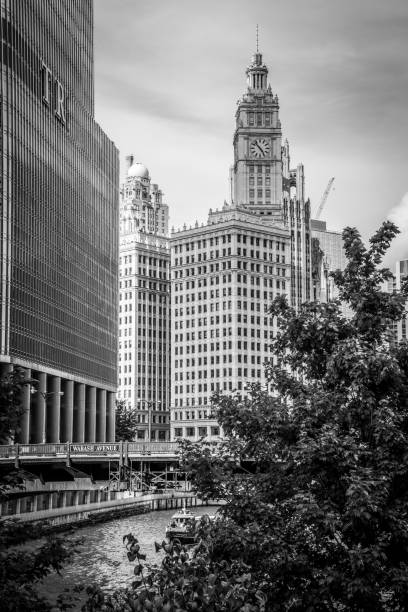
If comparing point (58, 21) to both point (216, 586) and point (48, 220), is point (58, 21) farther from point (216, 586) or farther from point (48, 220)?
point (216, 586)

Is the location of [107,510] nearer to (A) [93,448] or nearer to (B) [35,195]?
(A) [93,448]

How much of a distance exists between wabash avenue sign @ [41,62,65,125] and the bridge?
6478cm

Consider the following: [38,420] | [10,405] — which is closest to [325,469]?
[10,405]

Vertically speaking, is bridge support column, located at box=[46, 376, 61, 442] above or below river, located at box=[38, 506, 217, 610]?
above

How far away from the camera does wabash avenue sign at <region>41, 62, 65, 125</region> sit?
184875mm

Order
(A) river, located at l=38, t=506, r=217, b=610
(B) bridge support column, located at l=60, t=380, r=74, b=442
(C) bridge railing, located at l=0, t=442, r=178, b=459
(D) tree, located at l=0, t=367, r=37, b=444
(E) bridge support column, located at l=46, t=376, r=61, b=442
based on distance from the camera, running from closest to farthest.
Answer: (D) tree, located at l=0, t=367, r=37, b=444, (A) river, located at l=38, t=506, r=217, b=610, (C) bridge railing, located at l=0, t=442, r=178, b=459, (E) bridge support column, located at l=46, t=376, r=61, b=442, (B) bridge support column, located at l=60, t=380, r=74, b=442

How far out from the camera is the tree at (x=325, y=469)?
2970 centimetres

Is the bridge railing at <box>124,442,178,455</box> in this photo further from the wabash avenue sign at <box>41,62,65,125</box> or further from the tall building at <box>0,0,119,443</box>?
the wabash avenue sign at <box>41,62,65,125</box>

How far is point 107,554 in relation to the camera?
A: 86562mm

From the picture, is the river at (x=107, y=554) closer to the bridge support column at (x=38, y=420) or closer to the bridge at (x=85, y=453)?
the bridge at (x=85, y=453)

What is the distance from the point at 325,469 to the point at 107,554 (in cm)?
5912

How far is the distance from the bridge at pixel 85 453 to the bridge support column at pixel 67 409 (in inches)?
874

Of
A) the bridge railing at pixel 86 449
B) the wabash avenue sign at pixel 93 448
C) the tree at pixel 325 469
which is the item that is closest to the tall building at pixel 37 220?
the bridge railing at pixel 86 449

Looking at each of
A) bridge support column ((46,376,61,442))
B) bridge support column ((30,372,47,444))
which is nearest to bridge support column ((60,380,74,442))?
bridge support column ((46,376,61,442))
